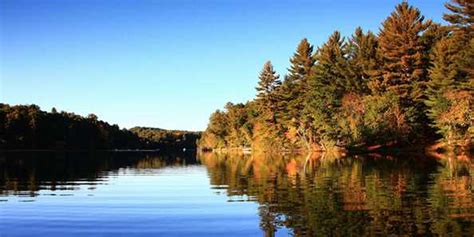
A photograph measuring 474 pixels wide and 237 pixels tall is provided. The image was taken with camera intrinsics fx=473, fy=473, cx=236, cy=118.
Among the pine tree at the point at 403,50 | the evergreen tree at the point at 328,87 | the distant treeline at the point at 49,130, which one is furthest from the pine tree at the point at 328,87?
the distant treeline at the point at 49,130

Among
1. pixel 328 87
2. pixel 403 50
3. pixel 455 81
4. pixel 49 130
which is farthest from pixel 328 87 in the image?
pixel 49 130

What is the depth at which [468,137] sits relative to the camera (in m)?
54.8

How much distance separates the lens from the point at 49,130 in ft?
496

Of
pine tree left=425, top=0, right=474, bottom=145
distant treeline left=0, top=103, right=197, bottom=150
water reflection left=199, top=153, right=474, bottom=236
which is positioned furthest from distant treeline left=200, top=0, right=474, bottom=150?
distant treeline left=0, top=103, right=197, bottom=150

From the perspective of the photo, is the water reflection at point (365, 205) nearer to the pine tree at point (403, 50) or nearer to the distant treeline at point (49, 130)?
the pine tree at point (403, 50)

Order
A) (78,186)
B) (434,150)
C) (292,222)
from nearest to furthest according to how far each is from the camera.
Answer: (292,222) < (78,186) < (434,150)

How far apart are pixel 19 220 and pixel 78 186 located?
429 inches

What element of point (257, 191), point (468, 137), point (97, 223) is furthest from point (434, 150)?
point (97, 223)

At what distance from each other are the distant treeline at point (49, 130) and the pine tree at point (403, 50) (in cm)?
10710

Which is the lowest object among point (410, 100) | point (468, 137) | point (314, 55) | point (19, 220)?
point (19, 220)

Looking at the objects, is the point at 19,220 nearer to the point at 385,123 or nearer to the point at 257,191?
the point at 257,191

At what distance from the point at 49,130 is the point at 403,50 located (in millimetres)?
119182

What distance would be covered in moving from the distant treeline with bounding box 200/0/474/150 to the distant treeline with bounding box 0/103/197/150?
3076 inches

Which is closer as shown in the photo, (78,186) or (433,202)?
(433,202)
